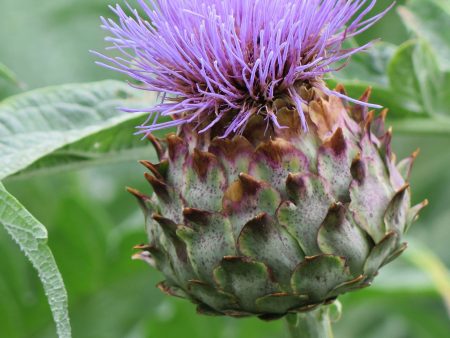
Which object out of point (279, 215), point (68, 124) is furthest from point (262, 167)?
point (68, 124)

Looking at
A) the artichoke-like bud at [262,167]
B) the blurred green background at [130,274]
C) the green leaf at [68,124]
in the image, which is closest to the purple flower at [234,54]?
the artichoke-like bud at [262,167]

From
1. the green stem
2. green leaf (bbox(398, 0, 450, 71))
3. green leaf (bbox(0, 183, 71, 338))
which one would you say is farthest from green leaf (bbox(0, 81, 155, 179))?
green leaf (bbox(398, 0, 450, 71))

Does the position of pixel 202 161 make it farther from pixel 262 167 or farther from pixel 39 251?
pixel 39 251

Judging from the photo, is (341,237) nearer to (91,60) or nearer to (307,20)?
(307,20)

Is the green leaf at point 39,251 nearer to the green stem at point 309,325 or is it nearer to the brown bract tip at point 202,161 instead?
the brown bract tip at point 202,161

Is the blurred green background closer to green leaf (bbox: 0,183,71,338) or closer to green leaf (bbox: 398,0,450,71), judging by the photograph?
green leaf (bbox: 398,0,450,71)
